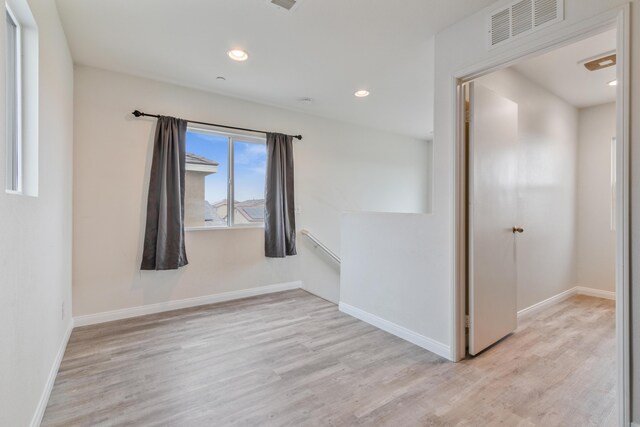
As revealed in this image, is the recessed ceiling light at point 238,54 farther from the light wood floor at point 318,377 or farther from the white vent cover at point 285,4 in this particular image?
the light wood floor at point 318,377

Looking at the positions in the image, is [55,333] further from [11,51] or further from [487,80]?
[487,80]

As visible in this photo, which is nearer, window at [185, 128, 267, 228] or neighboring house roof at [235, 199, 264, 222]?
window at [185, 128, 267, 228]

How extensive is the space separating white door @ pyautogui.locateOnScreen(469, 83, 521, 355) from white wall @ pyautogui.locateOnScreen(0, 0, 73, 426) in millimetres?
2685

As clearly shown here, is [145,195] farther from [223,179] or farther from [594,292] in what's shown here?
[594,292]

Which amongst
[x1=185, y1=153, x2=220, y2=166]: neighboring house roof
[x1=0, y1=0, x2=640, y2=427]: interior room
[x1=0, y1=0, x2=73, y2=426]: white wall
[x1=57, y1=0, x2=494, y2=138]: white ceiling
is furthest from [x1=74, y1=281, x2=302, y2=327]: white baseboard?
[x1=57, y1=0, x2=494, y2=138]: white ceiling

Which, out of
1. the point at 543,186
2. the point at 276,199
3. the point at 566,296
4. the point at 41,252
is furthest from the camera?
the point at 276,199

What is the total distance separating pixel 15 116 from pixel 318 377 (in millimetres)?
2350

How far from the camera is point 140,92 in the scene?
332cm

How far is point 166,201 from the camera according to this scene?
11.0ft

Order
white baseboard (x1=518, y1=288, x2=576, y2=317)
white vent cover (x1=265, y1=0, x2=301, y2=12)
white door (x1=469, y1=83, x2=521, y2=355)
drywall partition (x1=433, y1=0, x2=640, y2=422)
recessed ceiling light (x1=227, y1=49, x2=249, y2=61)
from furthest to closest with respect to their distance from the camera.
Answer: white baseboard (x1=518, y1=288, x2=576, y2=317) < recessed ceiling light (x1=227, y1=49, x2=249, y2=61) < white door (x1=469, y1=83, x2=521, y2=355) < white vent cover (x1=265, y1=0, x2=301, y2=12) < drywall partition (x1=433, y1=0, x2=640, y2=422)

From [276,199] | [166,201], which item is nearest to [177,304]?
[166,201]

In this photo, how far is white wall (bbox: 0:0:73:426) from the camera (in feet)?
4.21

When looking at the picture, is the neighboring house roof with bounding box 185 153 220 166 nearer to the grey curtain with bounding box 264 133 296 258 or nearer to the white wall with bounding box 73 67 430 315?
the white wall with bounding box 73 67 430 315

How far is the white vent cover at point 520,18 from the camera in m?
1.80
